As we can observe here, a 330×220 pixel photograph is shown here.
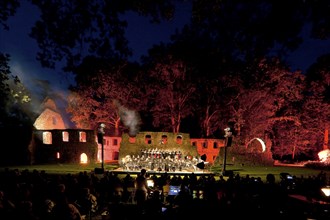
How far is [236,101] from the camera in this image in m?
35.5

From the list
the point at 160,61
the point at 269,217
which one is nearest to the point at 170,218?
the point at 269,217

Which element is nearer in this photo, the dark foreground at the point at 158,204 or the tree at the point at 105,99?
the dark foreground at the point at 158,204

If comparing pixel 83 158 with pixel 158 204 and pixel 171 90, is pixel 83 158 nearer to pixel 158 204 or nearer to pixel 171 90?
pixel 171 90

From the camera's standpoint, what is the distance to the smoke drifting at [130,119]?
39.3m

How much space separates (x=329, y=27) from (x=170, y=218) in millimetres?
4902

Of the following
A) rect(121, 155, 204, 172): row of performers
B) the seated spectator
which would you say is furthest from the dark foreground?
rect(121, 155, 204, 172): row of performers

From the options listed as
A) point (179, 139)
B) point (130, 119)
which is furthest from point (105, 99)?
point (179, 139)

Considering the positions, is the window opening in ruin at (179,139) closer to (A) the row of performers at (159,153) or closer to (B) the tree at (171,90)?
(A) the row of performers at (159,153)

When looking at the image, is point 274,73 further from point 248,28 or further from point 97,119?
point 248,28

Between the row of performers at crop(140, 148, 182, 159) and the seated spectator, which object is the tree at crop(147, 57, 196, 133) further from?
the seated spectator

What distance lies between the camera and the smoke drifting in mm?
39281

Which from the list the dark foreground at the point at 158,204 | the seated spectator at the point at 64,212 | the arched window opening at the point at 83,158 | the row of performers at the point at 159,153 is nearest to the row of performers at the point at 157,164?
the row of performers at the point at 159,153

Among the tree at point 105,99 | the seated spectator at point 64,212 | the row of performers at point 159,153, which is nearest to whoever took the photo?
the seated spectator at point 64,212

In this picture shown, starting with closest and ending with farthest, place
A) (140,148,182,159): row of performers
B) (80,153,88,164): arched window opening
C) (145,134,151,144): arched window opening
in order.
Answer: (140,148,182,159): row of performers
(145,134,151,144): arched window opening
(80,153,88,164): arched window opening
